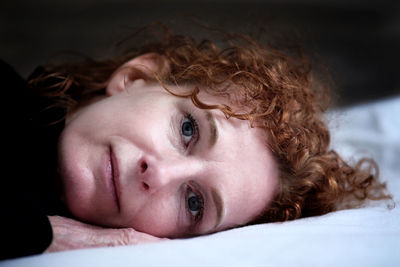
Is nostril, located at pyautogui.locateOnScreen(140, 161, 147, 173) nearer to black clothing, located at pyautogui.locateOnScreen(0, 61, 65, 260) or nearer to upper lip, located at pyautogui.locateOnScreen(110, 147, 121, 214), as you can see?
upper lip, located at pyautogui.locateOnScreen(110, 147, 121, 214)

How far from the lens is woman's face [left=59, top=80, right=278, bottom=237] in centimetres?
79

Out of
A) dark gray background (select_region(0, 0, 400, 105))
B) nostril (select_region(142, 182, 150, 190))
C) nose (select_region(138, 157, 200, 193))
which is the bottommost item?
nostril (select_region(142, 182, 150, 190))

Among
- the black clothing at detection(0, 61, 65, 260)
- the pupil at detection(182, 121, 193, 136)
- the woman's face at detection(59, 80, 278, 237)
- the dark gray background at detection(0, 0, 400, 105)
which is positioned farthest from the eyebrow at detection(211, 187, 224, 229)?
the dark gray background at detection(0, 0, 400, 105)

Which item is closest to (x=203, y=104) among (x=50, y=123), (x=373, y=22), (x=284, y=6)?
(x=50, y=123)

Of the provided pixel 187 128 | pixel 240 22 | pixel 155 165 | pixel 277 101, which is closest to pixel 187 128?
pixel 187 128

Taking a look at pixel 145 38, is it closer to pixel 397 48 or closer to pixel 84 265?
pixel 84 265

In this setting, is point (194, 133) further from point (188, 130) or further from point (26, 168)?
point (26, 168)

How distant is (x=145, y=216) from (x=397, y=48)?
5.10 ft

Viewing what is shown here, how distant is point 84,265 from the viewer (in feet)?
1.90

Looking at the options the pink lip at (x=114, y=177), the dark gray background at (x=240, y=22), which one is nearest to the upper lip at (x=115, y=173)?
the pink lip at (x=114, y=177)

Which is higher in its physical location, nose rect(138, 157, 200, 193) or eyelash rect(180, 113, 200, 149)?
eyelash rect(180, 113, 200, 149)

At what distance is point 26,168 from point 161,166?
0.87 ft

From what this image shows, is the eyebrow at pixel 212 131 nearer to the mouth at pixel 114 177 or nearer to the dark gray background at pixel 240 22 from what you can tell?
the mouth at pixel 114 177

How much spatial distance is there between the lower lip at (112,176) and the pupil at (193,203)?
136mm
